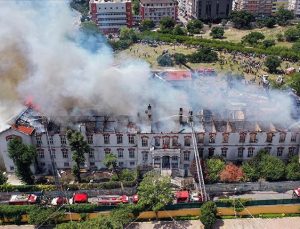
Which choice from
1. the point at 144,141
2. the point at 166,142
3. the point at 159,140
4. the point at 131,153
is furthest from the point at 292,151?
the point at 131,153

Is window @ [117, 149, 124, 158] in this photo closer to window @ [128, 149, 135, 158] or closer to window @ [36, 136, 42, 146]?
window @ [128, 149, 135, 158]

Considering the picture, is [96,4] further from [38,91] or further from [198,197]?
[198,197]

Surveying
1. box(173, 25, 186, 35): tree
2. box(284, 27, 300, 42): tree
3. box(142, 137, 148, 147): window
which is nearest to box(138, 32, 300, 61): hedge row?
box(173, 25, 186, 35): tree

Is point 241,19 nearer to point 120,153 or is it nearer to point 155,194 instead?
point 120,153

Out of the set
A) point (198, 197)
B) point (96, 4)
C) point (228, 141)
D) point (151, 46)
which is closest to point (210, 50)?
point (151, 46)

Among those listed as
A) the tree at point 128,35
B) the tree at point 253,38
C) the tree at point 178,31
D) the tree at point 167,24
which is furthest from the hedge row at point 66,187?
the tree at point 167,24
